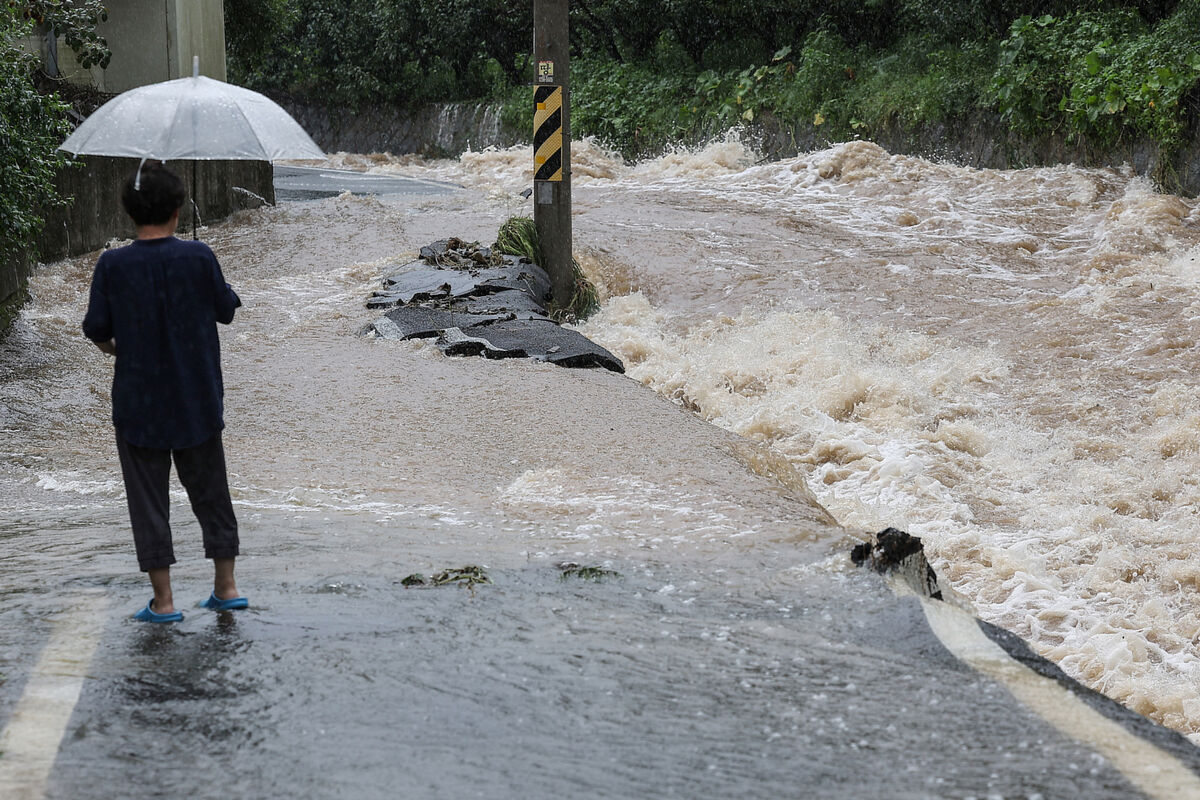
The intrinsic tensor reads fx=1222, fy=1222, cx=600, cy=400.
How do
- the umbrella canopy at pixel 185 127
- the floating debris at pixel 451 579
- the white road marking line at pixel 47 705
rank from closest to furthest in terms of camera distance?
the white road marking line at pixel 47 705, the floating debris at pixel 451 579, the umbrella canopy at pixel 185 127

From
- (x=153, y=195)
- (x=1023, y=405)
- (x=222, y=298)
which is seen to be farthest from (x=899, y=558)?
(x=1023, y=405)

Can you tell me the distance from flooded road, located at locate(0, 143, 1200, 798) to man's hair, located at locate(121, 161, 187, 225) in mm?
1198

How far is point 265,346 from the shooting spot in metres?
9.46

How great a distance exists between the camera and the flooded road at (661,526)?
2.87 meters

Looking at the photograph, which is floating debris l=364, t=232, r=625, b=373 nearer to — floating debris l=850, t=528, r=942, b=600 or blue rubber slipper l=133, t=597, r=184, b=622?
floating debris l=850, t=528, r=942, b=600

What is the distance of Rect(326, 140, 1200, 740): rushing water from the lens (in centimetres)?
594

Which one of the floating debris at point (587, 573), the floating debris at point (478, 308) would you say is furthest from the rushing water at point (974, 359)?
the floating debris at point (587, 573)

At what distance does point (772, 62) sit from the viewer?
2614 centimetres

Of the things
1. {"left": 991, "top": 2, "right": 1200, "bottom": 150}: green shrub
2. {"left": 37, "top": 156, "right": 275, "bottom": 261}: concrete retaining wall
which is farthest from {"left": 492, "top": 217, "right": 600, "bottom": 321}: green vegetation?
{"left": 991, "top": 2, "right": 1200, "bottom": 150}: green shrub

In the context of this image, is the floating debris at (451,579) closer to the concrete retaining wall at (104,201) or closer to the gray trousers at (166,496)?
the gray trousers at (166,496)

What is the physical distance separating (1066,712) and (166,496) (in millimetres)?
2568

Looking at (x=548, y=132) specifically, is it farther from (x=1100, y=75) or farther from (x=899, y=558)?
(x=1100, y=75)

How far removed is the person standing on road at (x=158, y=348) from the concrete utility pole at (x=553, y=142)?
24.5 ft

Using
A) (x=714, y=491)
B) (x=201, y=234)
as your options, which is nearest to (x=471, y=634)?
(x=714, y=491)
